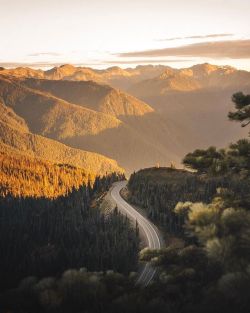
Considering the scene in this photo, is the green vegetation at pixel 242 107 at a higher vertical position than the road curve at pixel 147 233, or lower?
higher

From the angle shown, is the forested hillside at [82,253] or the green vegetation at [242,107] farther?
the forested hillside at [82,253]

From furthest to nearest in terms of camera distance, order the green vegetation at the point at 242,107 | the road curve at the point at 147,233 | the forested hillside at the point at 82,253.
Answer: the forested hillside at the point at 82,253 → the road curve at the point at 147,233 → the green vegetation at the point at 242,107

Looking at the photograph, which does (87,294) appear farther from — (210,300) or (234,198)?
(234,198)

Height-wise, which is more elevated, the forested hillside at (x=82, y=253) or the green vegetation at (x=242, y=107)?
the green vegetation at (x=242, y=107)

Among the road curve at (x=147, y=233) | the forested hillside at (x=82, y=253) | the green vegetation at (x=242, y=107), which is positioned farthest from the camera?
the forested hillside at (x=82, y=253)

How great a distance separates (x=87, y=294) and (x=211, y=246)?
11725mm

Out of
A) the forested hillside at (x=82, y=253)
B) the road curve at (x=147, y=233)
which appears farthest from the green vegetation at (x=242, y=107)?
the forested hillside at (x=82, y=253)

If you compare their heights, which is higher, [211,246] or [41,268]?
[211,246]

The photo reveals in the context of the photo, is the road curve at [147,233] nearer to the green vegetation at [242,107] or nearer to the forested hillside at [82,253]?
the forested hillside at [82,253]

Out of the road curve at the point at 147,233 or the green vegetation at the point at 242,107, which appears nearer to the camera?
the green vegetation at the point at 242,107

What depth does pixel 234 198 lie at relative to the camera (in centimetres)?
3123

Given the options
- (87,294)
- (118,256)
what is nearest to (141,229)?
(118,256)

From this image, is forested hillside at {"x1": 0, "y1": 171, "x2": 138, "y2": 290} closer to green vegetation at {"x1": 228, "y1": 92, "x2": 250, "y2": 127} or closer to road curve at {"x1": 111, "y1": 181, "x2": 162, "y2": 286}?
road curve at {"x1": 111, "y1": 181, "x2": 162, "y2": 286}

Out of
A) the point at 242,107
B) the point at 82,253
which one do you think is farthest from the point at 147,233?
the point at 242,107
